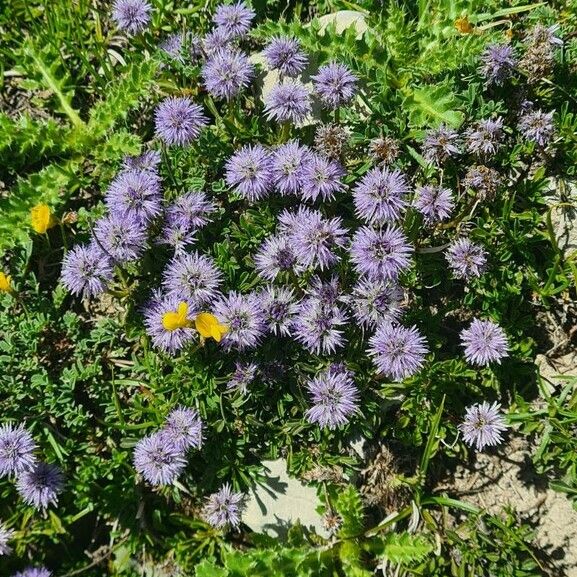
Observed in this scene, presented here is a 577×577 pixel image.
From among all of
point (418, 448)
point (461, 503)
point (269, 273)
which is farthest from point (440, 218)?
point (461, 503)

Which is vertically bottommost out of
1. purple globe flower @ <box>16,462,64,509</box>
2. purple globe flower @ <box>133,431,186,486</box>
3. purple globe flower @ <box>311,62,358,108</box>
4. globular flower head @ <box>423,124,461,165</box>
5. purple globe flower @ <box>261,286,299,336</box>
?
purple globe flower @ <box>16,462,64,509</box>

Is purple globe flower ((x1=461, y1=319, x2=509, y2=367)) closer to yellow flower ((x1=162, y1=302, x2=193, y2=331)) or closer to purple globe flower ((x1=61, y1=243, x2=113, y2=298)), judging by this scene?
yellow flower ((x1=162, y1=302, x2=193, y2=331))

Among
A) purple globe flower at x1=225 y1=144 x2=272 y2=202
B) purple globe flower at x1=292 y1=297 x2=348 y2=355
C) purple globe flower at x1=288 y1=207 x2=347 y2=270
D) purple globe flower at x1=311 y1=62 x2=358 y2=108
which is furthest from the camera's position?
purple globe flower at x1=311 y1=62 x2=358 y2=108

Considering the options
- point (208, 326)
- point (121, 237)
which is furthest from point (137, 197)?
point (208, 326)

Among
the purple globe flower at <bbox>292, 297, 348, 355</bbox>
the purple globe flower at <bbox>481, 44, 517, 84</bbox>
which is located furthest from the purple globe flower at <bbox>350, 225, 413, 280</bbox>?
the purple globe flower at <bbox>481, 44, 517, 84</bbox>

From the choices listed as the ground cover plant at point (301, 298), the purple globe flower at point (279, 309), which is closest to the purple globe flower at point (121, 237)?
the ground cover plant at point (301, 298)

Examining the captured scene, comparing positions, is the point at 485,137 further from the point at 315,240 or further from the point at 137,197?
the point at 137,197

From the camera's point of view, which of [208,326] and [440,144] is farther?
[440,144]

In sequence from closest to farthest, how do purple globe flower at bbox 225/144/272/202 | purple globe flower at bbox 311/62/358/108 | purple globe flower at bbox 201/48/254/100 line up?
purple globe flower at bbox 225/144/272/202 < purple globe flower at bbox 311/62/358/108 < purple globe flower at bbox 201/48/254/100
